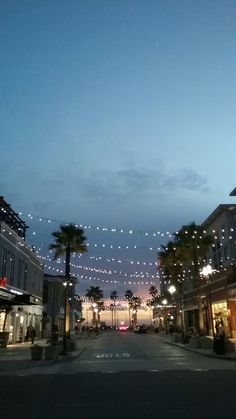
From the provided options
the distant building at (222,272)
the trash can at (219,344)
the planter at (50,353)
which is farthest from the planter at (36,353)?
the distant building at (222,272)

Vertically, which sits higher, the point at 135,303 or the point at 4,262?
the point at 135,303

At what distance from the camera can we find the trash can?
26.5m

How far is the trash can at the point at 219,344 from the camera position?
2648cm

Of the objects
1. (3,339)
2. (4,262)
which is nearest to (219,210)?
(4,262)

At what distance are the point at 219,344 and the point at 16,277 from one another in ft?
70.8

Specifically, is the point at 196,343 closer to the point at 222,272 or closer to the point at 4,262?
the point at 222,272

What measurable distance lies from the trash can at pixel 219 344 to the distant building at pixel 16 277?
14.4m

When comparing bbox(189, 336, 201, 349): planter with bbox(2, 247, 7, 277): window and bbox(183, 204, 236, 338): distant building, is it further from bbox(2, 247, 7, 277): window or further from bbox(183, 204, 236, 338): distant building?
bbox(2, 247, 7, 277): window

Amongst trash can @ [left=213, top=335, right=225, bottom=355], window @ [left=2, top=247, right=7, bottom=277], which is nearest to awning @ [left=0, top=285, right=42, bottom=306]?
window @ [left=2, top=247, right=7, bottom=277]

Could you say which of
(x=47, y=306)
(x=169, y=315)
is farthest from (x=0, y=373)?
(x=169, y=315)

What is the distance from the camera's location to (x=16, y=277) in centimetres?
4212

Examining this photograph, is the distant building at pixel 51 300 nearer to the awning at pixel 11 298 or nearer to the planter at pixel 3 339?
the awning at pixel 11 298

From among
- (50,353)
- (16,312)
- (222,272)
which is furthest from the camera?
(222,272)

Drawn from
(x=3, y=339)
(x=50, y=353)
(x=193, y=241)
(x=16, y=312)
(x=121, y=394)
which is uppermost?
(x=193, y=241)
